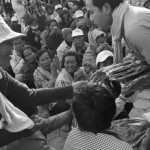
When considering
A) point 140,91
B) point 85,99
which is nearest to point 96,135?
point 85,99

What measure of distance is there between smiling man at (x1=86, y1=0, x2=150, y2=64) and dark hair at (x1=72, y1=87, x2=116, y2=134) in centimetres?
32

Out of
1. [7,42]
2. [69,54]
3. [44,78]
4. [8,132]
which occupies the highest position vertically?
[7,42]

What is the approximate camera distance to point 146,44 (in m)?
1.50

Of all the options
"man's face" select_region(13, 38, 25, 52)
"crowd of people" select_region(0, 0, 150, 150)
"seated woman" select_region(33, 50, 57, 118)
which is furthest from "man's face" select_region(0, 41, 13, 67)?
"man's face" select_region(13, 38, 25, 52)

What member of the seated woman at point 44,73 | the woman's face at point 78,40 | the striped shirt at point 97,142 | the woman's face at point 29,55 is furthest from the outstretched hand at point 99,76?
the woman's face at point 78,40

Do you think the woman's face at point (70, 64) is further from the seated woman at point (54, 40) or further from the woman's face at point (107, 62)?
the seated woman at point (54, 40)

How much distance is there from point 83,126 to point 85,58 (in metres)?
2.93

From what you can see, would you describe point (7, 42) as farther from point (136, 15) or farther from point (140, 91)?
point (140, 91)

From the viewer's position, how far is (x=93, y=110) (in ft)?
4.64

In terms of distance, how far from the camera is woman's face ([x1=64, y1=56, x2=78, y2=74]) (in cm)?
349

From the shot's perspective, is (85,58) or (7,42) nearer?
(7,42)

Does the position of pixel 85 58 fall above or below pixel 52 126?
below

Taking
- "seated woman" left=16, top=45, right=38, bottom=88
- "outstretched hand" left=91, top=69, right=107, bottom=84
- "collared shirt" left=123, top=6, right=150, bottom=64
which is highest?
"collared shirt" left=123, top=6, right=150, bottom=64

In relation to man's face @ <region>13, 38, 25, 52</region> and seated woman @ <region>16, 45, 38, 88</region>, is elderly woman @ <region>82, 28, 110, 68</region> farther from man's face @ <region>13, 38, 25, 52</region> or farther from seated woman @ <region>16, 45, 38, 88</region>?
Result: man's face @ <region>13, 38, 25, 52</region>
